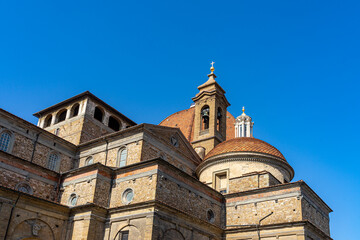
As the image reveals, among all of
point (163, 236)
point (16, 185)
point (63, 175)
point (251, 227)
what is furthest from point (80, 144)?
point (251, 227)

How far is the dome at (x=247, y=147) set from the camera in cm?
2696

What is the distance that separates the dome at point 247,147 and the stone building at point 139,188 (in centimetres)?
9

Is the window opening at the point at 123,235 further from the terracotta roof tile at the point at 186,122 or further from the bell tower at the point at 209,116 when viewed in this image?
the terracotta roof tile at the point at 186,122

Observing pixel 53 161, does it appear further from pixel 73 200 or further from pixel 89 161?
pixel 73 200

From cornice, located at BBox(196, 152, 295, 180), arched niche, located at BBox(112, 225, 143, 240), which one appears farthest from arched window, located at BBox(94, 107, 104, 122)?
arched niche, located at BBox(112, 225, 143, 240)

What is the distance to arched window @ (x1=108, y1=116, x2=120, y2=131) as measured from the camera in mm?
33594

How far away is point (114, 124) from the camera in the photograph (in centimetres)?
3394

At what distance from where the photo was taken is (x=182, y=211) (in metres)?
20.8

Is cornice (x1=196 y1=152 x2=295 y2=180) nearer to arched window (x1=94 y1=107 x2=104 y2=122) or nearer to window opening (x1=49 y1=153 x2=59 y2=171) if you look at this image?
arched window (x1=94 y1=107 x2=104 y2=122)

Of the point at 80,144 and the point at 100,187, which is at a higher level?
the point at 80,144

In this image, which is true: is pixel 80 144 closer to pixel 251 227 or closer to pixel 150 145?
→ pixel 150 145

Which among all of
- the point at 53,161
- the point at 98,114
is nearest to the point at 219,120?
the point at 98,114

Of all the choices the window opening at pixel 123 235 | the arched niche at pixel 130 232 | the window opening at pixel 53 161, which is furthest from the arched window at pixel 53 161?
the window opening at pixel 123 235

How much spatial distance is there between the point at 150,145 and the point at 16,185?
861cm
